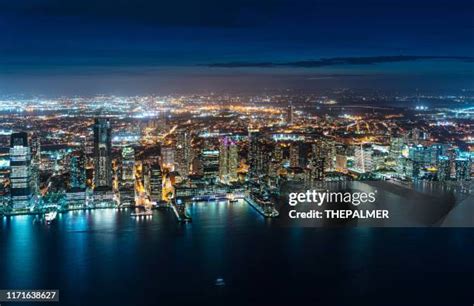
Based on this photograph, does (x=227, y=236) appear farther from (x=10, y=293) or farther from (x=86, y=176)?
(x=86, y=176)

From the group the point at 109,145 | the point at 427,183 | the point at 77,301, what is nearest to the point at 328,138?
the point at 427,183

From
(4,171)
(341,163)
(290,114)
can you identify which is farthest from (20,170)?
(341,163)

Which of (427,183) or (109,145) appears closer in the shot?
(427,183)

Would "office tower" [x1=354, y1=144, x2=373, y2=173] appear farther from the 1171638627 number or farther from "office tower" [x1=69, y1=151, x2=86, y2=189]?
the 1171638627 number

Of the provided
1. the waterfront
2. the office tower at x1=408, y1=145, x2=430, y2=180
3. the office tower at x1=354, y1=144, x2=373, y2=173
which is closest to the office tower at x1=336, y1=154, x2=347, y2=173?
the office tower at x1=354, y1=144, x2=373, y2=173

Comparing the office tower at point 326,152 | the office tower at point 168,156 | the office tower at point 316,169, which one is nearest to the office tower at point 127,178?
the office tower at point 168,156

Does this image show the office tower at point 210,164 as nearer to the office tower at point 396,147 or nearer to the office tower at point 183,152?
the office tower at point 183,152

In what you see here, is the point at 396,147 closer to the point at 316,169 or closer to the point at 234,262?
the point at 316,169
